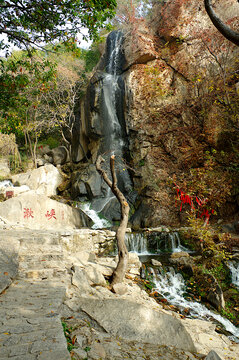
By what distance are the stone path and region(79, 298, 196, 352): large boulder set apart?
0.60m

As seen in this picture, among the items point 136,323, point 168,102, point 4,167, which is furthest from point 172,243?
point 4,167

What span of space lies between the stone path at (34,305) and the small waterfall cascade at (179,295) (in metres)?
3.10

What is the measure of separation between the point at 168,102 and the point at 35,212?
33.5 ft

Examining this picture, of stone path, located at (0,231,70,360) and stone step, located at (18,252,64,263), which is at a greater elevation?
stone step, located at (18,252,64,263)

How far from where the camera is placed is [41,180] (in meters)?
16.3

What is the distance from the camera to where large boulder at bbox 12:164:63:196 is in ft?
52.4

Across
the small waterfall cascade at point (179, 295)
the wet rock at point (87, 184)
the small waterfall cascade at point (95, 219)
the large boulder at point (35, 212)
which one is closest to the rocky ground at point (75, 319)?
the small waterfall cascade at point (179, 295)

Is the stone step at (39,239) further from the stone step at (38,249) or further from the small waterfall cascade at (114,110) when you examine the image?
the small waterfall cascade at (114,110)

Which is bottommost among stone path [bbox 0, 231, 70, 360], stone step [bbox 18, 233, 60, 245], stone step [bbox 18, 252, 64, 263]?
stone path [bbox 0, 231, 70, 360]

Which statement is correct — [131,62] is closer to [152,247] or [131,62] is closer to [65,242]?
[152,247]

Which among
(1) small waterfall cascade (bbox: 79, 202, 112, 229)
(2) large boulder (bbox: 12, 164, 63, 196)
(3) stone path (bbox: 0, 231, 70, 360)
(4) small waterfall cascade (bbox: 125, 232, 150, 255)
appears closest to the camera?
(3) stone path (bbox: 0, 231, 70, 360)

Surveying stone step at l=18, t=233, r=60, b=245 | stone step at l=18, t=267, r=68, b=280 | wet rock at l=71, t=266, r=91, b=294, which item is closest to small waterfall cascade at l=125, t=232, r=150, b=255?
stone step at l=18, t=233, r=60, b=245

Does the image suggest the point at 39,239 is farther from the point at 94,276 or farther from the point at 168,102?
the point at 168,102

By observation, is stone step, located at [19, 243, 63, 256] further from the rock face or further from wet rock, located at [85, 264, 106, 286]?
the rock face
